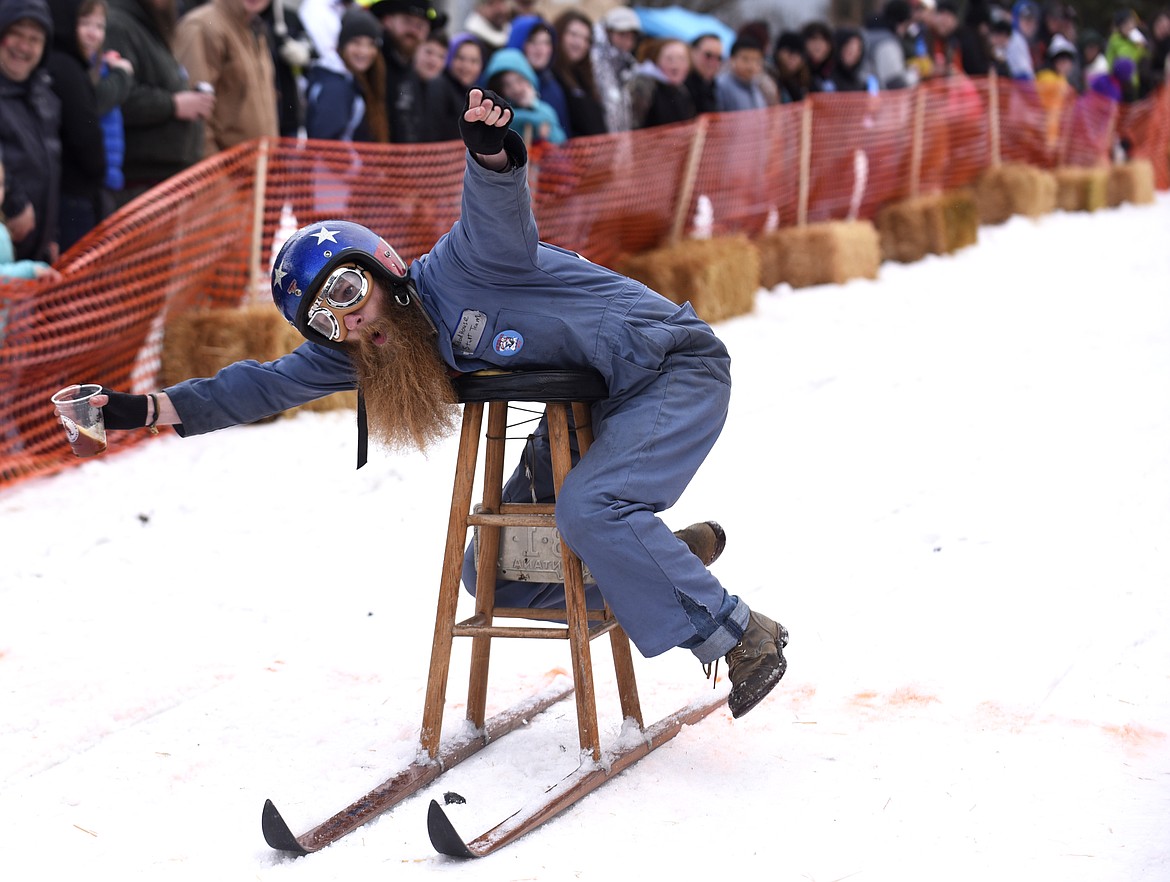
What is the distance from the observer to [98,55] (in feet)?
22.5

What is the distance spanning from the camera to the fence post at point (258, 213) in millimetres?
7250

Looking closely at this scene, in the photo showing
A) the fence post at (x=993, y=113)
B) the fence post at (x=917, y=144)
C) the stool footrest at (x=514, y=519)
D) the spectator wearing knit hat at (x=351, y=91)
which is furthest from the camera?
the fence post at (x=993, y=113)

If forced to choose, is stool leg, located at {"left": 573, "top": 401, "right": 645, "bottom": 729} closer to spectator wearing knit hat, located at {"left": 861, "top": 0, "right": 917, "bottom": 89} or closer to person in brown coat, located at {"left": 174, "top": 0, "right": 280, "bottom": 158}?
person in brown coat, located at {"left": 174, "top": 0, "right": 280, "bottom": 158}

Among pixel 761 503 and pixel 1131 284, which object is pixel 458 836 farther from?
pixel 1131 284

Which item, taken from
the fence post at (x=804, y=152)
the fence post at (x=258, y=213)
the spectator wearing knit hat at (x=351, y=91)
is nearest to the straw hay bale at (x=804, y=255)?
the fence post at (x=804, y=152)

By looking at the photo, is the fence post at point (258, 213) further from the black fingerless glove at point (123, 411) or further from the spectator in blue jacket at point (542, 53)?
the black fingerless glove at point (123, 411)

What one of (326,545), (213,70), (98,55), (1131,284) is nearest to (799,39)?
(1131,284)

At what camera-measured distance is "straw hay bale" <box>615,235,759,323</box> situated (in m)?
9.45

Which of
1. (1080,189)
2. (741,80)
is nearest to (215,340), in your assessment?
(741,80)

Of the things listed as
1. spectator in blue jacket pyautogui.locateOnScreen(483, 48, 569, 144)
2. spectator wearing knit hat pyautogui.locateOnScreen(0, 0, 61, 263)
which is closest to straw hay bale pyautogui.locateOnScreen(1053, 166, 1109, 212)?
spectator in blue jacket pyautogui.locateOnScreen(483, 48, 569, 144)

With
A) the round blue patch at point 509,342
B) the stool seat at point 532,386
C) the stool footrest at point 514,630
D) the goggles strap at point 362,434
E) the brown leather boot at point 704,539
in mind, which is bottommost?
the stool footrest at point 514,630

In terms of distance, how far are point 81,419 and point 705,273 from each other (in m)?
6.56

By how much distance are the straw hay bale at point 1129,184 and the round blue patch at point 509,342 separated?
15373mm

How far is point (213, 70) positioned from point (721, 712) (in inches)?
210
